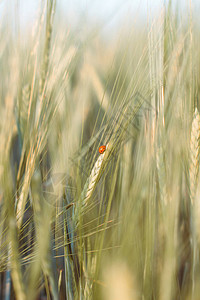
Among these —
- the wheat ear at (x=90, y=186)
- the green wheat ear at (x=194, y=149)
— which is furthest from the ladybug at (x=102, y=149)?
the green wheat ear at (x=194, y=149)

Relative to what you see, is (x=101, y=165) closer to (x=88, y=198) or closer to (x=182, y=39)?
(x=88, y=198)

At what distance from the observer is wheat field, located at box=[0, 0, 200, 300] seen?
1.03 ft

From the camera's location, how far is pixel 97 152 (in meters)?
0.36

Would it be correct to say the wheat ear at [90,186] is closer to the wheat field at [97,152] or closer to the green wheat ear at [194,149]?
the wheat field at [97,152]

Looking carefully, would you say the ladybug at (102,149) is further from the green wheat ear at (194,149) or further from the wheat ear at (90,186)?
the green wheat ear at (194,149)

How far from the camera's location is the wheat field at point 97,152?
315mm

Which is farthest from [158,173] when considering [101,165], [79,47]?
[79,47]

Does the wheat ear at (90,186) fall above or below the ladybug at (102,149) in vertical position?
below

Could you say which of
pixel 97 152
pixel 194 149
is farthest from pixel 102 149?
pixel 194 149

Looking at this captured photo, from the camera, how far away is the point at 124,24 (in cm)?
36

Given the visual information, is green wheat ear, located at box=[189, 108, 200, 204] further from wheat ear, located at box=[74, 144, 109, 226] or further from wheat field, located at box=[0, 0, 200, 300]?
wheat ear, located at box=[74, 144, 109, 226]

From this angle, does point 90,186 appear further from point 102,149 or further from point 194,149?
point 194,149

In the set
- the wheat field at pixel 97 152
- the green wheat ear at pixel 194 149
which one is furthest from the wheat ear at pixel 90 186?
the green wheat ear at pixel 194 149

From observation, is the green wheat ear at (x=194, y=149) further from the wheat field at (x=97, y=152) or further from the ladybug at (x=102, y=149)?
the ladybug at (x=102, y=149)
